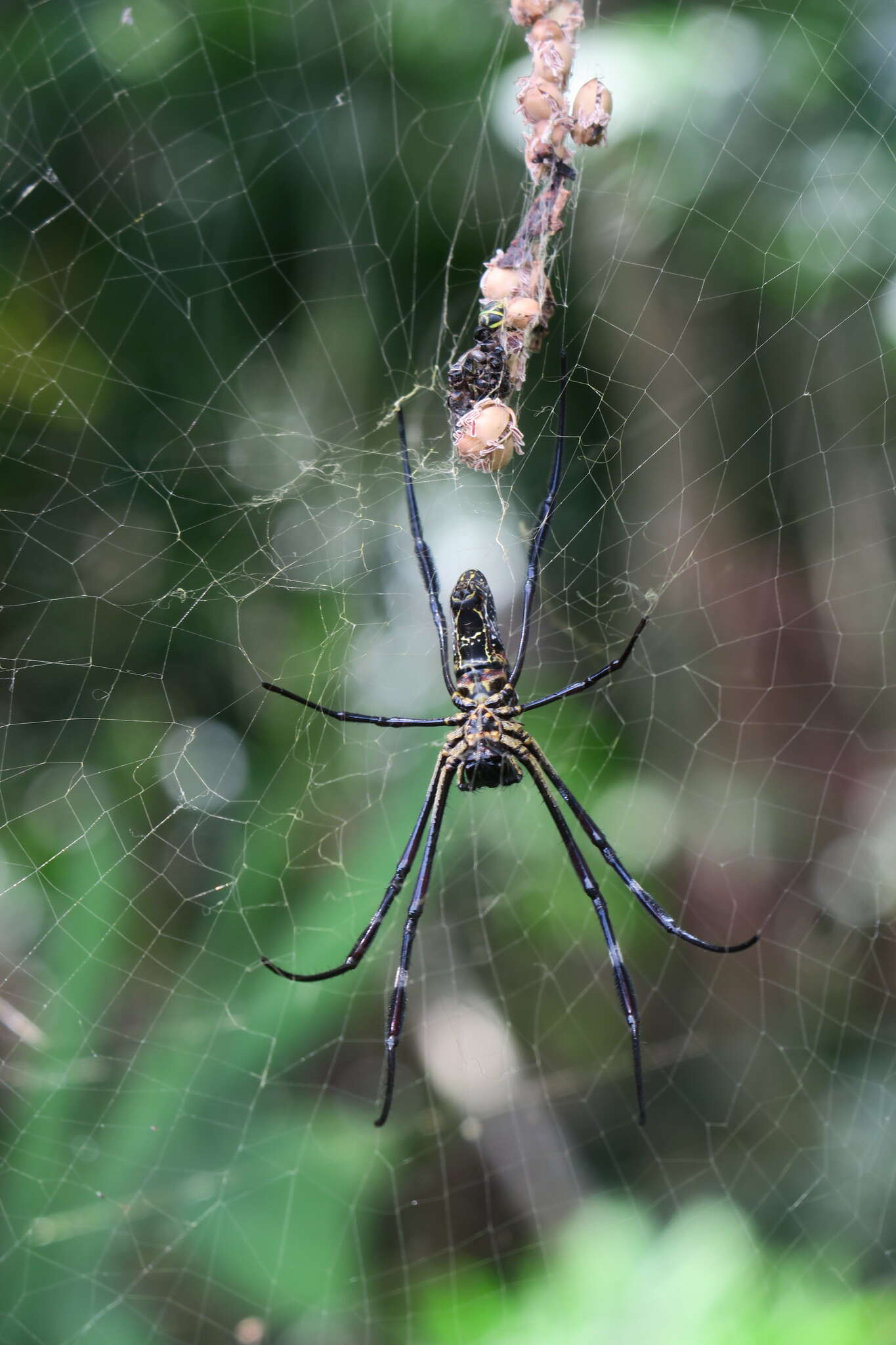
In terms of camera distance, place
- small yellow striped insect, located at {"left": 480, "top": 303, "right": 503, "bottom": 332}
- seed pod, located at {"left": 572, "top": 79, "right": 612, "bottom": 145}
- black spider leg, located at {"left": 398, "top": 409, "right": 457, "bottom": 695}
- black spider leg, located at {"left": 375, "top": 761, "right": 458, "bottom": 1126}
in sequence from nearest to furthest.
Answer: seed pod, located at {"left": 572, "top": 79, "right": 612, "bottom": 145}
small yellow striped insect, located at {"left": 480, "top": 303, "right": 503, "bottom": 332}
black spider leg, located at {"left": 375, "top": 761, "right": 458, "bottom": 1126}
black spider leg, located at {"left": 398, "top": 409, "right": 457, "bottom": 695}

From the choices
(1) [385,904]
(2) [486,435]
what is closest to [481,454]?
(2) [486,435]

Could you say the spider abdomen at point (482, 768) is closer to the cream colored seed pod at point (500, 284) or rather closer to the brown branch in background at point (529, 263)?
the brown branch in background at point (529, 263)

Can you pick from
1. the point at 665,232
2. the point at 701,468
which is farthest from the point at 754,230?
the point at 701,468

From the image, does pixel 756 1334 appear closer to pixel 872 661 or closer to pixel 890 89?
pixel 872 661

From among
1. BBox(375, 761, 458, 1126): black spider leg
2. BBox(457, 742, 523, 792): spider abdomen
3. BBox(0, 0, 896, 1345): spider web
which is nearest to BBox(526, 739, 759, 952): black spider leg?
BBox(457, 742, 523, 792): spider abdomen

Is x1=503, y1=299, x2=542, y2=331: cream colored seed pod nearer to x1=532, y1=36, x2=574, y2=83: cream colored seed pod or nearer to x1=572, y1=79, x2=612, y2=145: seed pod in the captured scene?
x1=572, y1=79, x2=612, y2=145: seed pod

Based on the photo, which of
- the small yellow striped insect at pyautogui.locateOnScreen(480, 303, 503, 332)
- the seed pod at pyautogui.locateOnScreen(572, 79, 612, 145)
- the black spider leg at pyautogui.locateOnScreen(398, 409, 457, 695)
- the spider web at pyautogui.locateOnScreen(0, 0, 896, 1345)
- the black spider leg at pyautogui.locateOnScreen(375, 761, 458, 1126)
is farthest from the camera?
the spider web at pyautogui.locateOnScreen(0, 0, 896, 1345)

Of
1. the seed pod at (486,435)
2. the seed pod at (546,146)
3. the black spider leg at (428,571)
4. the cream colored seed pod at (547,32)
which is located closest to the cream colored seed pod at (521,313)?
the seed pod at (486,435)
